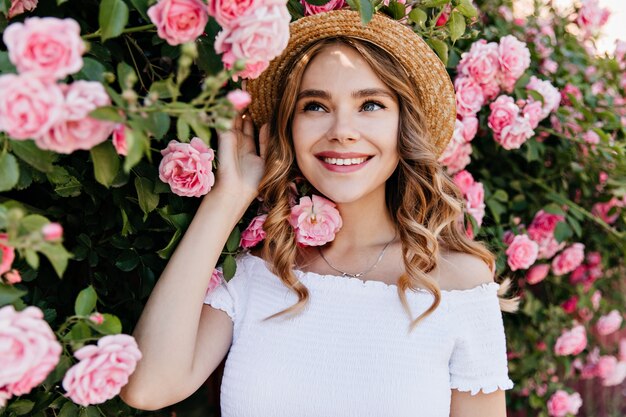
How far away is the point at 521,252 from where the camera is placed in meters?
2.60

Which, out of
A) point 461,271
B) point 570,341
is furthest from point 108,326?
point 570,341

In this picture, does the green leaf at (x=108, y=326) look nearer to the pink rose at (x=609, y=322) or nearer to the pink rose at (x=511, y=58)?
the pink rose at (x=511, y=58)

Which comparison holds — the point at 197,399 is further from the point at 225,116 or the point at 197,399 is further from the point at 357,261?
the point at 225,116

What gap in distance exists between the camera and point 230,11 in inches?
47.7

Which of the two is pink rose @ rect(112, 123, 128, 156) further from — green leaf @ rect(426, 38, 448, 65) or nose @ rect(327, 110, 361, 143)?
green leaf @ rect(426, 38, 448, 65)

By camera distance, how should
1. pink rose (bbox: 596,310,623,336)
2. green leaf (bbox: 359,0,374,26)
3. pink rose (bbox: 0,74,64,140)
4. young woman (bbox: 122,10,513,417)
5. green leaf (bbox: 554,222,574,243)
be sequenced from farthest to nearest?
pink rose (bbox: 596,310,623,336)
green leaf (bbox: 554,222,574,243)
young woman (bbox: 122,10,513,417)
green leaf (bbox: 359,0,374,26)
pink rose (bbox: 0,74,64,140)

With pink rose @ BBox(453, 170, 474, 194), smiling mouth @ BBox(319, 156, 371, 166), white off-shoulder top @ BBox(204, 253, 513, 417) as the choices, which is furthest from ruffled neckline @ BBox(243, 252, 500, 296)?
pink rose @ BBox(453, 170, 474, 194)

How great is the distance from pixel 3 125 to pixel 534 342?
2603mm

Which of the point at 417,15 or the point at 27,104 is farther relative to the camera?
the point at 417,15

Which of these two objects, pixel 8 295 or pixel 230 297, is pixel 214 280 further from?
pixel 8 295

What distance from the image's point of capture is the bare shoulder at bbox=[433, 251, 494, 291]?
2.10m

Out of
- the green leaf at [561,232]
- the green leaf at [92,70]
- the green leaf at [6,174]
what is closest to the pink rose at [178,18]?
the green leaf at [92,70]

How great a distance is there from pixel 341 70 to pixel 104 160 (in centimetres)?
97

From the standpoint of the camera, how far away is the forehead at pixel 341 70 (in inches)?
80.3
